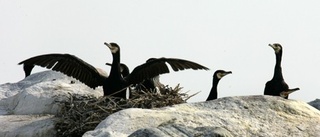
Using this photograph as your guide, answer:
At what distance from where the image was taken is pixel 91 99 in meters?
13.5

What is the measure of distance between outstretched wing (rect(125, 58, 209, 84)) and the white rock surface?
901 mm

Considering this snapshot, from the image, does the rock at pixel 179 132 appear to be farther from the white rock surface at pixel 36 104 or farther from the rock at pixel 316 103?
the rock at pixel 316 103

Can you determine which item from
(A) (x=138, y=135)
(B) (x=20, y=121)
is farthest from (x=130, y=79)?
(A) (x=138, y=135)

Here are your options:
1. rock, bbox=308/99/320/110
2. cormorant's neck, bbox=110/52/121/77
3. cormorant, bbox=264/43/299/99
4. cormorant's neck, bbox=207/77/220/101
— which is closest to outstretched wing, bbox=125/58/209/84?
cormorant's neck, bbox=110/52/121/77

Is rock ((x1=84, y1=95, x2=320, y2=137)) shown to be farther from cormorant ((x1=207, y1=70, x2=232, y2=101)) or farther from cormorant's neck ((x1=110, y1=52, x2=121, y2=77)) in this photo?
cormorant ((x1=207, y1=70, x2=232, y2=101))

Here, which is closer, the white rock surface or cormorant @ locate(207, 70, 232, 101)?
the white rock surface

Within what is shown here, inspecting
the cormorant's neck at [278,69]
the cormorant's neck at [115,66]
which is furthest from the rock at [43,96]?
the cormorant's neck at [278,69]

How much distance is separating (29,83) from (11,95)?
68cm

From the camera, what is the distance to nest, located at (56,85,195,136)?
12539 millimetres

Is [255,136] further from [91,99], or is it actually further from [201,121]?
[91,99]

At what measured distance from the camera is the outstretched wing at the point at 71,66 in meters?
14.8

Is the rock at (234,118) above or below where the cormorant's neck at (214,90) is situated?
above

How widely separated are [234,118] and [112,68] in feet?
16.4

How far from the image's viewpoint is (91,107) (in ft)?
42.9
